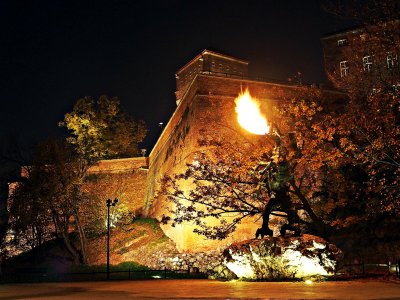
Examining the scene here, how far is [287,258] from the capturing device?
1141 centimetres

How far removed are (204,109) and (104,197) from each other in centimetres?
1122

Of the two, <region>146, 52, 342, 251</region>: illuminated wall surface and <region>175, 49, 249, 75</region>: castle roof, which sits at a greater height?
<region>175, 49, 249, 75</region>: castle roof

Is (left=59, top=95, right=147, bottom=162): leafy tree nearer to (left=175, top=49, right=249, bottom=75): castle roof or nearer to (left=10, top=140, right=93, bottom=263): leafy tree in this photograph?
(left=10, top=140, right=93, bottom=263): leafy tree

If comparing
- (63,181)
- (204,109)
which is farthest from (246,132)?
(63,181)

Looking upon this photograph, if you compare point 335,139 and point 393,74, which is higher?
point 393,74

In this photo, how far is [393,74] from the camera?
12461 millimetres

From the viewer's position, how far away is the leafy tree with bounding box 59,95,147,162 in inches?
1358

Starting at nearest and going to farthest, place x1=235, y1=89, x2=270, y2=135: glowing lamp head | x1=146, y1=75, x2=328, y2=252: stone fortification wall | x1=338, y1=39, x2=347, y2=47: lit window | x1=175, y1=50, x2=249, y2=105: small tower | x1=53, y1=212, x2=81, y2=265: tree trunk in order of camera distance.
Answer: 1. x1=235, y1=89, x2=270, y2=135: glowing lamp head
2. x1=146, y1=75, x2=328, y2=252: stone fortification wall
3. x1=53, y1=212, x2=81, y2=265: tree trunk
4. x1=338, y1=39, x2=347, y2=47: lit window
5. x1=175, y1=50, x2=249, y2=105: small tower

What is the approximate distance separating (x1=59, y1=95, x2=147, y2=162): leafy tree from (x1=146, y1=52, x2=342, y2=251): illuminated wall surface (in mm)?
6304

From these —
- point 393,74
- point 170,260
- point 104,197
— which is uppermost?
point 393,74

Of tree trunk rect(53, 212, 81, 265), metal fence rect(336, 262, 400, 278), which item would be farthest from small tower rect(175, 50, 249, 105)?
metal fence rect(336, 262, 400, 278)

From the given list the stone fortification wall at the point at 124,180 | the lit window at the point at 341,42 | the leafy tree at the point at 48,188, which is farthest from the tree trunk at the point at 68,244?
the lit window at the point at 341,42

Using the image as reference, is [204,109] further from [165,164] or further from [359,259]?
[359,259]

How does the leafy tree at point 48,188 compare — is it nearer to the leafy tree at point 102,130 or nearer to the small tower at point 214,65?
the leafy tree at point 102,130
